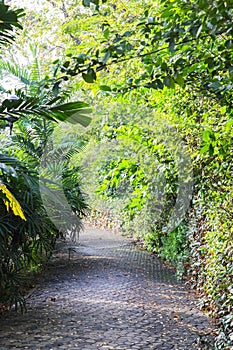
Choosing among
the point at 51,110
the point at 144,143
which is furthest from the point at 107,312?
the point at 51,110

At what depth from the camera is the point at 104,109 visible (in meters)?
9.23

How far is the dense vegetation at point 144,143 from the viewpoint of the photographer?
11.1 ft

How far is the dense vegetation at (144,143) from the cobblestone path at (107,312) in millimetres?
383

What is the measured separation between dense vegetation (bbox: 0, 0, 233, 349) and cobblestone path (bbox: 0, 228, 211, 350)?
1.26ft

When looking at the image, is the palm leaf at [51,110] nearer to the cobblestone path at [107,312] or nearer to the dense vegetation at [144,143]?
the dense vegetation at [144,143]

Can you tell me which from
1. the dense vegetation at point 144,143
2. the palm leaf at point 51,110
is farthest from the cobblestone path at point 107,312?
the palm leaf at point 51,110

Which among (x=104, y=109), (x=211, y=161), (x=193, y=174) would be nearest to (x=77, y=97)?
(x=104, y=109)

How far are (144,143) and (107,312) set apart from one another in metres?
2.63

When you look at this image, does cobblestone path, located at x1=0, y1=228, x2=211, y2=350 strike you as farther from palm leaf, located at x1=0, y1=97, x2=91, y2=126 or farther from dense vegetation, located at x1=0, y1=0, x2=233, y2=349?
palm leaf, located at x1=0, y1=97, x2=91, y2=126

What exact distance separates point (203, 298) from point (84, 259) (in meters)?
4.78

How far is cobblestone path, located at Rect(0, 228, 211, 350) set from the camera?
4.95 m

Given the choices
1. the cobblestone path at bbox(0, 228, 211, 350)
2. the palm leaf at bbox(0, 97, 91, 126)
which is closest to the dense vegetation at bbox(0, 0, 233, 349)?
the palm leaf at bbox(0, 97, 91, 126)

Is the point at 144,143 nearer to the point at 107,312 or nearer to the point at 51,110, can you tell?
the point at 107,312

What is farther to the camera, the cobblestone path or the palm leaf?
the cobblestone path
